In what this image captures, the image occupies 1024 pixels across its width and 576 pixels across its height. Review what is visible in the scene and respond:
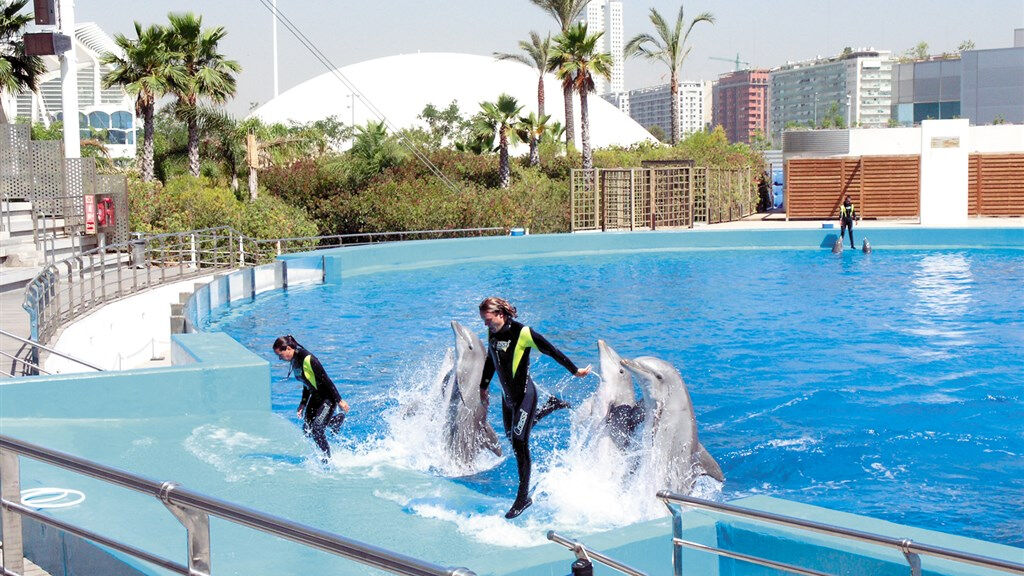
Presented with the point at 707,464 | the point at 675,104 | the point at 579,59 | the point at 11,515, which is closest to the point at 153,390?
the point at 707,464

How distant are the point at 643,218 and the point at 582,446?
24.8 metres

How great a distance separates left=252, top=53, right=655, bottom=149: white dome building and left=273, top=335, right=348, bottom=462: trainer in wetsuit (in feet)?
204

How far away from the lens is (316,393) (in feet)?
28.5

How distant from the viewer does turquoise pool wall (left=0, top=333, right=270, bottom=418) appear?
9391 millimetres

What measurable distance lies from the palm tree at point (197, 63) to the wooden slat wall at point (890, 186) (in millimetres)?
19700

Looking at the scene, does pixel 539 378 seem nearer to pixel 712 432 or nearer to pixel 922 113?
pixel 712 432

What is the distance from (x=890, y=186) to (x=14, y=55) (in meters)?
25.6

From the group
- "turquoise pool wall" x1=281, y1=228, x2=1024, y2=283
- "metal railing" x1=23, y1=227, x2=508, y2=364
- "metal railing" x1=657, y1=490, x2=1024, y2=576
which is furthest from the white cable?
"turquoise pool wall" x1=281, y1=228, x2=1024, y2=283

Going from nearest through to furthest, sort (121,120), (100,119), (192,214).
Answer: (192,214) < (100,119) < (121,120)

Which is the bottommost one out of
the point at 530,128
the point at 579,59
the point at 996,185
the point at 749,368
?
the point at 749,368

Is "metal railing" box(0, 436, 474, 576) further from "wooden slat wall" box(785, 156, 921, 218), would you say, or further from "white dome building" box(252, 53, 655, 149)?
"white dome building" box(252, 53, 655, 149)

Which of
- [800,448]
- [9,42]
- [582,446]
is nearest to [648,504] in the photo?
[582,446]

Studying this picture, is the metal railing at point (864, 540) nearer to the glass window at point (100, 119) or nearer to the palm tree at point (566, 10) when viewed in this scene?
the palm tree at point (566, 10)

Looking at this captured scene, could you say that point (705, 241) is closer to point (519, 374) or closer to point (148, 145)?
point (148, 145)
